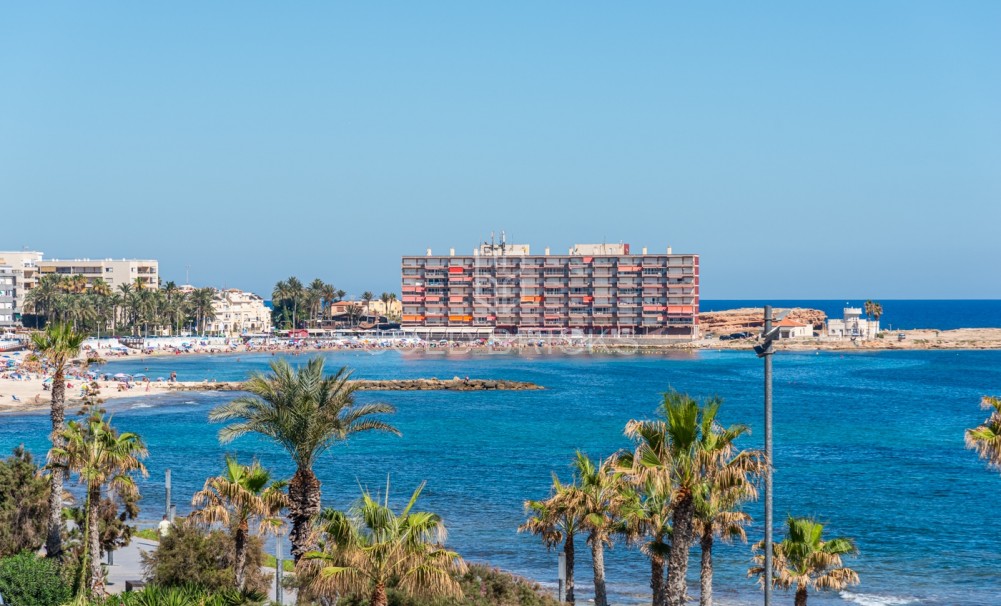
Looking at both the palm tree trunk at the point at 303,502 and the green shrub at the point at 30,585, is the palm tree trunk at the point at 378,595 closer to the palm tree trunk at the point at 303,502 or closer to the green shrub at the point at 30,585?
the palm tree trunk at the point at 303,502

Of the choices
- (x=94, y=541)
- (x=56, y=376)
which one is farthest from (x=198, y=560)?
(x=56, y=376)

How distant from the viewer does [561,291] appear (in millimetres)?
194375

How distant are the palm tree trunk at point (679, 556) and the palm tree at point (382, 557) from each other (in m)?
4.19

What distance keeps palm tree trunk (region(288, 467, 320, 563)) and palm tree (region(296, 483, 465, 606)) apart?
5045 mm

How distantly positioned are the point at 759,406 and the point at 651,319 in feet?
324

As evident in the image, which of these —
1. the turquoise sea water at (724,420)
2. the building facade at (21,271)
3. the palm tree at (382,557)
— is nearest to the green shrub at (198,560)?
the turquoise sea water at (724,420)

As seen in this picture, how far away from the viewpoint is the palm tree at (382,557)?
53.7 ft

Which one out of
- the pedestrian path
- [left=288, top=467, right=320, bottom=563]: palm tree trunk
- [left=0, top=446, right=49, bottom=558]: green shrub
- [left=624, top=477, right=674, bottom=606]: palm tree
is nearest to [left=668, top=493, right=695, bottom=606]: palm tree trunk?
[left=624, top=477, right=674, bottom=606]: palm tree

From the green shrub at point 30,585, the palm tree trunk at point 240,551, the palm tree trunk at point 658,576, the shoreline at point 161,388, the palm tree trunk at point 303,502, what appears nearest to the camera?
the palm tree trunk at point 658,576

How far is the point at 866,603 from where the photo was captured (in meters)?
31.3

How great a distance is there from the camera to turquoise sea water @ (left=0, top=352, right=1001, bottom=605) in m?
36.4

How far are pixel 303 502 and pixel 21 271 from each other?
165 metres

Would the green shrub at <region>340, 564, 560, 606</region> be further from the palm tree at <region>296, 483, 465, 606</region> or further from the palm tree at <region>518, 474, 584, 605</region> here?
the palm tree at <region>296, 483, 465, 606</region>

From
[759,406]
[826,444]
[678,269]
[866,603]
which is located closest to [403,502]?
[866,603]
